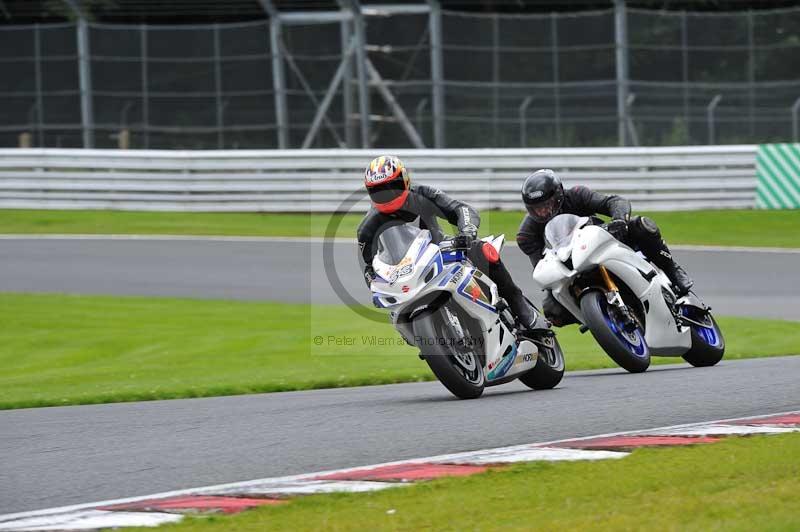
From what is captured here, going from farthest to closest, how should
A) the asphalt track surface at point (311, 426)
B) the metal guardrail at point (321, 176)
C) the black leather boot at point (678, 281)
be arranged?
the metal guardrail at point (321, 176) < the black leather boot at point (678, 281) < the asphalt track surface at point (311, 426)

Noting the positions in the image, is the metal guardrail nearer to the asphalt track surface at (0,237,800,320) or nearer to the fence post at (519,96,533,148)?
the fence post at (519,96,533,148)

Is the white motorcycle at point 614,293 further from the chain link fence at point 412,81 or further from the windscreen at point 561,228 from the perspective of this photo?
the chain link fence at point 412,81

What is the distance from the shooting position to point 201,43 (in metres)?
26.4

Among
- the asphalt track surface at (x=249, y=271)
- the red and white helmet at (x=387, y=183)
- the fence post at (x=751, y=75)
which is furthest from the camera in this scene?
the fence post at (x=751, y=75)

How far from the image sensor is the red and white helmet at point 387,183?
8.66 metres

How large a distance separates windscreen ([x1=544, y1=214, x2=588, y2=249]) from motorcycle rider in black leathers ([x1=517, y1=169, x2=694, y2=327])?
0.14 meters

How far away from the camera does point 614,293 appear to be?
31.8 feet

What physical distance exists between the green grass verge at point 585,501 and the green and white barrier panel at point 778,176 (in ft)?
53.2

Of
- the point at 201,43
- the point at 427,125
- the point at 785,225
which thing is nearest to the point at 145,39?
the point at 201,43

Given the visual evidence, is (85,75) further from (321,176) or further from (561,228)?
(561,228)

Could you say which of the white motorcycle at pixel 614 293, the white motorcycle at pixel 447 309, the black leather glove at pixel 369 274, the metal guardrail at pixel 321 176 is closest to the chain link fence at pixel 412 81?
the metal guardrail at pixel 321 176

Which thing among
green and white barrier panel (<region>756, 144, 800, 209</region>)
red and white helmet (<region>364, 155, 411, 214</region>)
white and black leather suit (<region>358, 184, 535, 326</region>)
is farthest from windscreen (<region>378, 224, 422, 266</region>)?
green and white barrier panel (<region>756, 144, 800, 209</region>)

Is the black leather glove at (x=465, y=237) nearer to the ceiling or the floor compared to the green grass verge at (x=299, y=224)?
nearer to the floor

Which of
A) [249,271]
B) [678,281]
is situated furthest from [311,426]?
[249,271]
